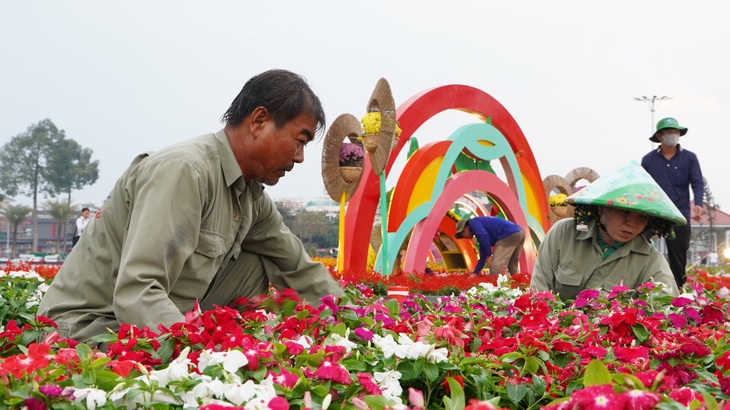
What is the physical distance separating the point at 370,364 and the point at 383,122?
27.9 ft

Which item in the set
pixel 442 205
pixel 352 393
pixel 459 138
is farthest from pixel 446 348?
pixel 459 138

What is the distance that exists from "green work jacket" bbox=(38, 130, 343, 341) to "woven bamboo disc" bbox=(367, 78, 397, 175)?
6905 mm

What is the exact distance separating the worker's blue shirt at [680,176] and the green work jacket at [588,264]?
367 centimetres

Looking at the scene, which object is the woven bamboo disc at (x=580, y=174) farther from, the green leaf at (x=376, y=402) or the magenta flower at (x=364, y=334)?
the green leaf at (x=376, y=402)

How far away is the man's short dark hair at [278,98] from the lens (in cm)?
309

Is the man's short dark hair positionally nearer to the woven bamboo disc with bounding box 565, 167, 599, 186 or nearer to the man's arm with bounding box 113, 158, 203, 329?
the man's arm with bounding box 113, 158, 203, 329

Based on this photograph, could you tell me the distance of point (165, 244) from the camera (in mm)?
2664

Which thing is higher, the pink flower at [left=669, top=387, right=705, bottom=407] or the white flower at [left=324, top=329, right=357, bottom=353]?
the pink flower at [left=669, top=387, right=705, bottom=407]

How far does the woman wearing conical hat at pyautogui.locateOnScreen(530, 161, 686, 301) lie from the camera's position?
14.4 feet

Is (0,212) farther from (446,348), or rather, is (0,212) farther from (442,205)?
(446,348)

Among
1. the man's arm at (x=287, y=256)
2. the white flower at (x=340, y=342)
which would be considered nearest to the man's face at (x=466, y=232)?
the man's arm at (x=287, y=256)

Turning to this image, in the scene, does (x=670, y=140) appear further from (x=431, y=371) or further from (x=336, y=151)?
(x=431, y=371)

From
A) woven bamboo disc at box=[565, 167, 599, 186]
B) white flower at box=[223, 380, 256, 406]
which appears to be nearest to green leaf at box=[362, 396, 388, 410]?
white flower at box=[223, 380, 256, 406]

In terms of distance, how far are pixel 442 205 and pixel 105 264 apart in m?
9.19
